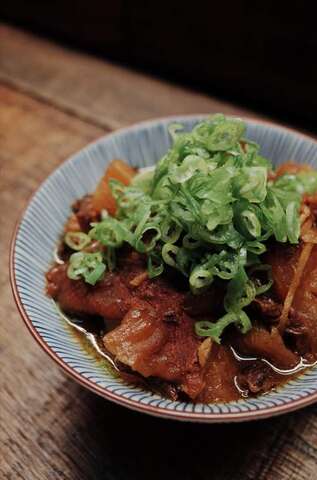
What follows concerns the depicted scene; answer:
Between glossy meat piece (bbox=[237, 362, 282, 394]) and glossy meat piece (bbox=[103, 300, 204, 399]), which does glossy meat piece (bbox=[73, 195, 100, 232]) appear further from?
glossy meat piece (bbox=[237, 362, 282, 394])

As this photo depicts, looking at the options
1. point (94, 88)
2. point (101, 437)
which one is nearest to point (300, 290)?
point (101, 437)

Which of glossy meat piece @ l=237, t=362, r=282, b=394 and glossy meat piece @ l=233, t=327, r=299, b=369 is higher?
glossy meat piece @ l=233, t=327, r=299, b=369

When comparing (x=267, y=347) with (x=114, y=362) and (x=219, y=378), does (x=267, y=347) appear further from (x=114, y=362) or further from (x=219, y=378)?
(x=114, y=362)

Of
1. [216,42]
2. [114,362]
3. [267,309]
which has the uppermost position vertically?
[216,42]

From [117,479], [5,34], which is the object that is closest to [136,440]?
[117,479]

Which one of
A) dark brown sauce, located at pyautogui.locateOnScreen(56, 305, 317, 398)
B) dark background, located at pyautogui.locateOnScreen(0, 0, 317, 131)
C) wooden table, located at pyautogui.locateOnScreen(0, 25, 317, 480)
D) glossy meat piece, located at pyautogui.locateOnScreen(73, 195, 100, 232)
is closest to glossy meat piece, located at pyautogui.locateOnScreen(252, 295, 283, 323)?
dark brown sauce, located at pyautogui.locateOnScreen(56, 305, 317, 398)

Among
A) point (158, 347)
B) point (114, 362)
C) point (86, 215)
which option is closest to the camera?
point (158, 347)

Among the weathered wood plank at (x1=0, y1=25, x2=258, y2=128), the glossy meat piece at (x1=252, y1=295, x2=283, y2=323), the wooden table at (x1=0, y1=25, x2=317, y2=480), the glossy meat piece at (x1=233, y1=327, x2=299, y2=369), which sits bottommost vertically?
the wooden table at (x1=0, y1=25, x2=317, y2=480)
